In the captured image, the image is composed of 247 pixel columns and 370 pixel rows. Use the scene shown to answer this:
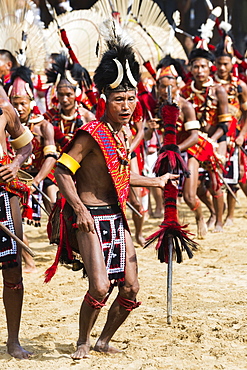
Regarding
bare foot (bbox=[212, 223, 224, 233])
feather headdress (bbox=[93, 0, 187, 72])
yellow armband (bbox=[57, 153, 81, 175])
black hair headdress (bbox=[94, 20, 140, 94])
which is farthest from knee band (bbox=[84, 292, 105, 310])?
bare foot (bbox=[212, 223, 224, 233])

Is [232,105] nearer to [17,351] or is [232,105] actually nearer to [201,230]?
Result: [201,230]

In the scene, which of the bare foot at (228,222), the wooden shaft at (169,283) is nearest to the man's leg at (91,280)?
the wooden shaft at (169,283)

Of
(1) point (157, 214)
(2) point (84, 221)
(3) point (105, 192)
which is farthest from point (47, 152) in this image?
(1) point (157, 214)

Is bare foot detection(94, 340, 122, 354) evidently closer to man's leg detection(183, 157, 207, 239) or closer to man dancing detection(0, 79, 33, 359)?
man dancing detection(0, 79, 33, 359)

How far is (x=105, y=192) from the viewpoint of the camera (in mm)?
4148

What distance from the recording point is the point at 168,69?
8000mm

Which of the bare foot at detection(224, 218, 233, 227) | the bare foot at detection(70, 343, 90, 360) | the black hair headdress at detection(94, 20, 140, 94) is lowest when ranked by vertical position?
the bare foot at detection(224, 218, 233, 227)

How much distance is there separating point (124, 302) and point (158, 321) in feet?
2.78

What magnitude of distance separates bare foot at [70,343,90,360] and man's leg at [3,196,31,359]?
335 millimetres

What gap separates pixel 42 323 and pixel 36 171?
9.34 ft

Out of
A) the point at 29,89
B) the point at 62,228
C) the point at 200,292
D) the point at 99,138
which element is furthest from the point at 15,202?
the point at 29,89

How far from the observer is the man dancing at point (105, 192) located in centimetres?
395

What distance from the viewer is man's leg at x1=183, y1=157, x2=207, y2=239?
26.3ft

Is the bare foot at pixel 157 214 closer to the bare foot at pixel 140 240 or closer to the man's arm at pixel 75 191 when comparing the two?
the bare foot at pixel 140 240
